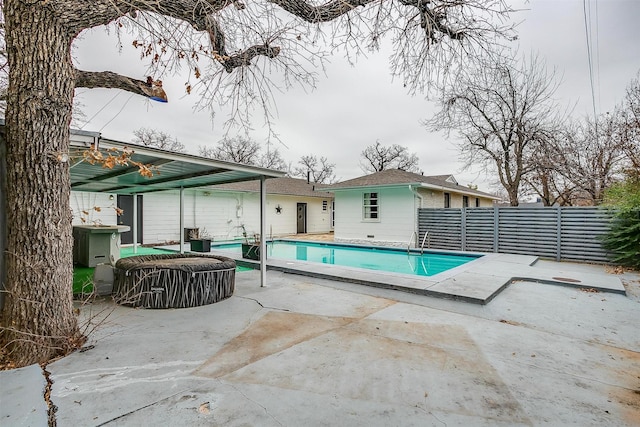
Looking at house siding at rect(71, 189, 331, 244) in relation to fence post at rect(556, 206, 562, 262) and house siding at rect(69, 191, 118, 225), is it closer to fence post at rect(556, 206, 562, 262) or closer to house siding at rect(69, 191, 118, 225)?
house siding at rect(69, 191, 118, 225)

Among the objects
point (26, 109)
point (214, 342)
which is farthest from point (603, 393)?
point (26, 109)

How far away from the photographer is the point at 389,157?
1390 inches

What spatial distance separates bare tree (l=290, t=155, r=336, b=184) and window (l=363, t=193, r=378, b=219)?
2455 cm

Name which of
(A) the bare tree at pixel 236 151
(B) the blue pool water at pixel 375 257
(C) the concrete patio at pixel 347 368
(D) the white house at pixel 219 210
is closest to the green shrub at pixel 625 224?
(B) the blue pool water at pixel 375 257

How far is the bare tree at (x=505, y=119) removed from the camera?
1325 centimetres

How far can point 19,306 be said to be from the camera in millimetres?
2910

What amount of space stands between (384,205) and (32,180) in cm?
1257

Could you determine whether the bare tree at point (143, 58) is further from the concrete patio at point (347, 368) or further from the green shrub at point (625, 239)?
the green shrub at point (625, 239)

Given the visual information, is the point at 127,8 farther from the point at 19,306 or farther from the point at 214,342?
the point at 214,342

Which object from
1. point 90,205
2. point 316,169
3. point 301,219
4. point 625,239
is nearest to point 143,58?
point 90,205

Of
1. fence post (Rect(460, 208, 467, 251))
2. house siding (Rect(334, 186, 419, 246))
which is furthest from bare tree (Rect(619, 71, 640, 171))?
house siding (Rect(334, 186, 419, 246))

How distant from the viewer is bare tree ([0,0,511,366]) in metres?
2.91

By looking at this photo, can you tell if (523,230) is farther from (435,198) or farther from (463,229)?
(435,198)

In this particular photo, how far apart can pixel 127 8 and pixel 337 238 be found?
12973mm
